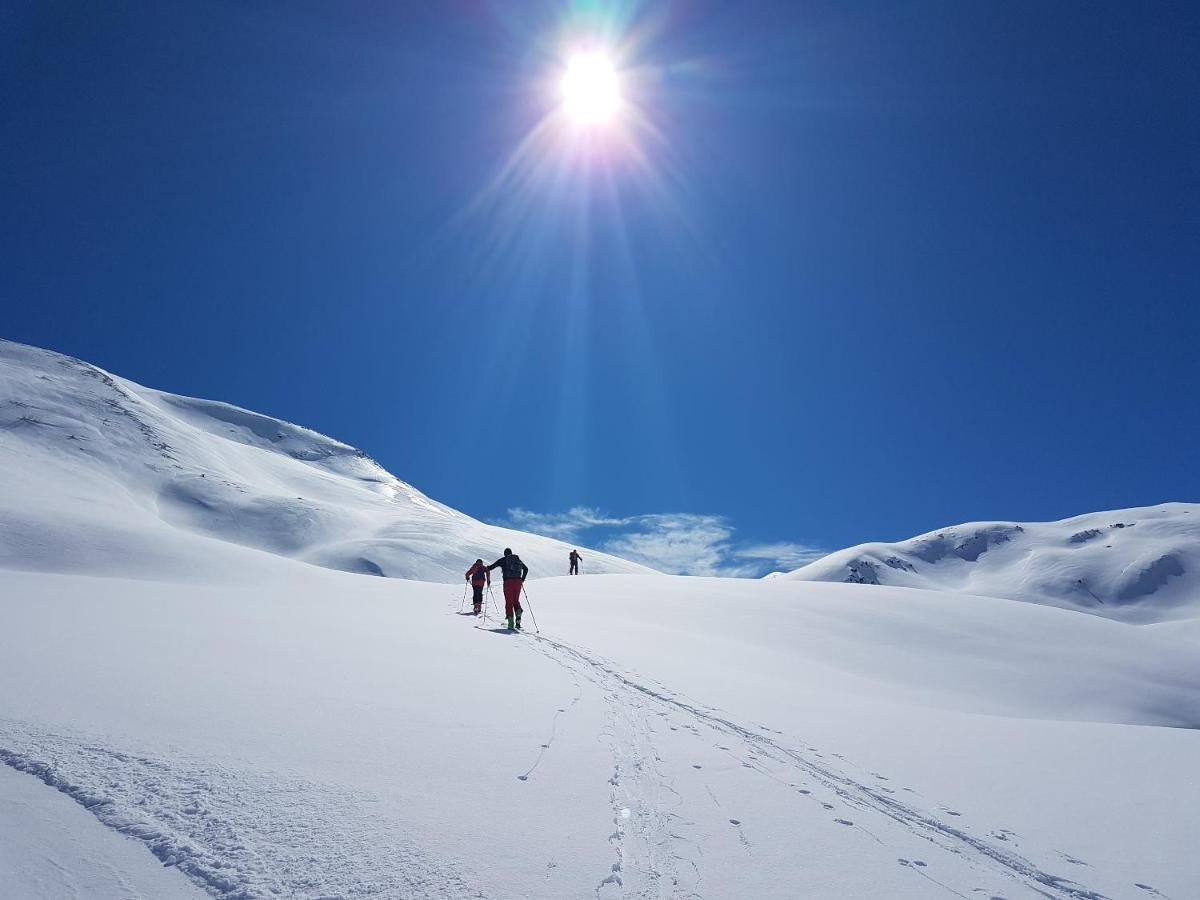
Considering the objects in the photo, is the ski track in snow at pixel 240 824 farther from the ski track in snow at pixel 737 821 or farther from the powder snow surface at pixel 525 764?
the ski track in snow at pixel 737 821

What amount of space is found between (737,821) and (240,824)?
3.80 metres

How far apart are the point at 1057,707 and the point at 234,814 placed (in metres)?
20.8

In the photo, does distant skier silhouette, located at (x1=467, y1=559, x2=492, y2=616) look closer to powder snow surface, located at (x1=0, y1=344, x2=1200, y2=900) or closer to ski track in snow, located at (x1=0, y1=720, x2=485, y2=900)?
powder snow surface, located at (x1=0, y1=344, x2=1200, y2=900)

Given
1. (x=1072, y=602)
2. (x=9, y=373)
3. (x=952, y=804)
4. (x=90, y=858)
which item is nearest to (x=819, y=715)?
(x=952, y=804)

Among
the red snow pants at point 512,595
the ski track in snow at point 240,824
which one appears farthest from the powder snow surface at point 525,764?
the red snow pants at point 512,595

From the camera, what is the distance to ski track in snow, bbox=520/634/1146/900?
→ 3953 mm

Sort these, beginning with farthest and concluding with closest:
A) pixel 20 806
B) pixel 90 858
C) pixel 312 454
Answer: pixel 312 454 → pixel 20 806 → pixel 90 858

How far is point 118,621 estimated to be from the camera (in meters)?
9.49

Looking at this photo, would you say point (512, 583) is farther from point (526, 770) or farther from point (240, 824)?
point (240, 824)

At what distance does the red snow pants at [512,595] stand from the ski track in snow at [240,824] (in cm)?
1086

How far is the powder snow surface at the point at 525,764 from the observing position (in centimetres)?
348

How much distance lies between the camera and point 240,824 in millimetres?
3574

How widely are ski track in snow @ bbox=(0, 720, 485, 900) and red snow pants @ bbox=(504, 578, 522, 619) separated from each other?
10.9m

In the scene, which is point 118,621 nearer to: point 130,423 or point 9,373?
point 130,423
